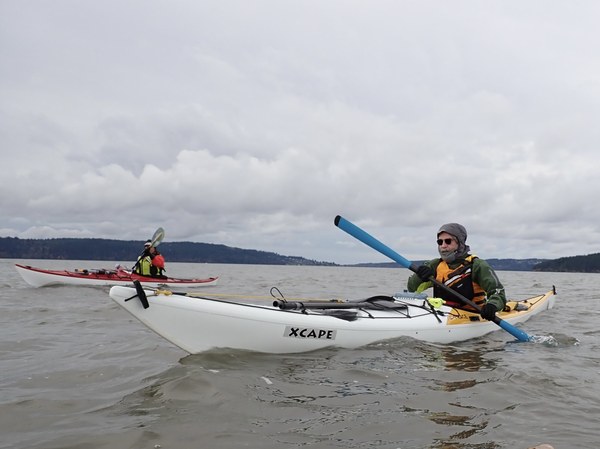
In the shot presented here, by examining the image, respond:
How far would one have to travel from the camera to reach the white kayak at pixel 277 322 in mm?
5391

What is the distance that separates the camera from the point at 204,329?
552 cm

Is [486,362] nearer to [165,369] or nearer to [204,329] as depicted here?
[204,329]

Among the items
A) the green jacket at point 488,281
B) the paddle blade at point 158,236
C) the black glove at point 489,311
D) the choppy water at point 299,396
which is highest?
the paddle blade at point 158,236

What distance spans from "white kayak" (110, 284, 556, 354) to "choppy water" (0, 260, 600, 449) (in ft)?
0.56

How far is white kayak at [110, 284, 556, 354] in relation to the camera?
5.39 meters

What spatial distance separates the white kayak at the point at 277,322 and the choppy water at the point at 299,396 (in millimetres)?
171

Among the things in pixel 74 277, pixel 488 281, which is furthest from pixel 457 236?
pixel 74 277

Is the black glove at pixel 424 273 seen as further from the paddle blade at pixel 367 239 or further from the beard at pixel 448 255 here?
the beard at pixel 448 255

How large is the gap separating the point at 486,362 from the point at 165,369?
13.8 feet

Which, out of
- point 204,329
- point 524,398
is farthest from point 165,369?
point 524,398

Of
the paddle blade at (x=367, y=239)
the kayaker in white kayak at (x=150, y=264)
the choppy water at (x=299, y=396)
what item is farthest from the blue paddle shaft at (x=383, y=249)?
the kayaker in white kayak at (x=150, y=264)

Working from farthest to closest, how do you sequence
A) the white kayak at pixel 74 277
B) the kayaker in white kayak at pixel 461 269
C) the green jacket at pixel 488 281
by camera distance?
the white kayak at pixel 74 277 → the kayaker in white kayak at pixel 461 269 → the green jacket at pixel 488 281

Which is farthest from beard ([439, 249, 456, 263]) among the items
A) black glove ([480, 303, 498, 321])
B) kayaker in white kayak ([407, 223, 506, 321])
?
black glove ([480, 303, 498, 321])

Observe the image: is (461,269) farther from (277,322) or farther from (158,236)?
(158,236)
